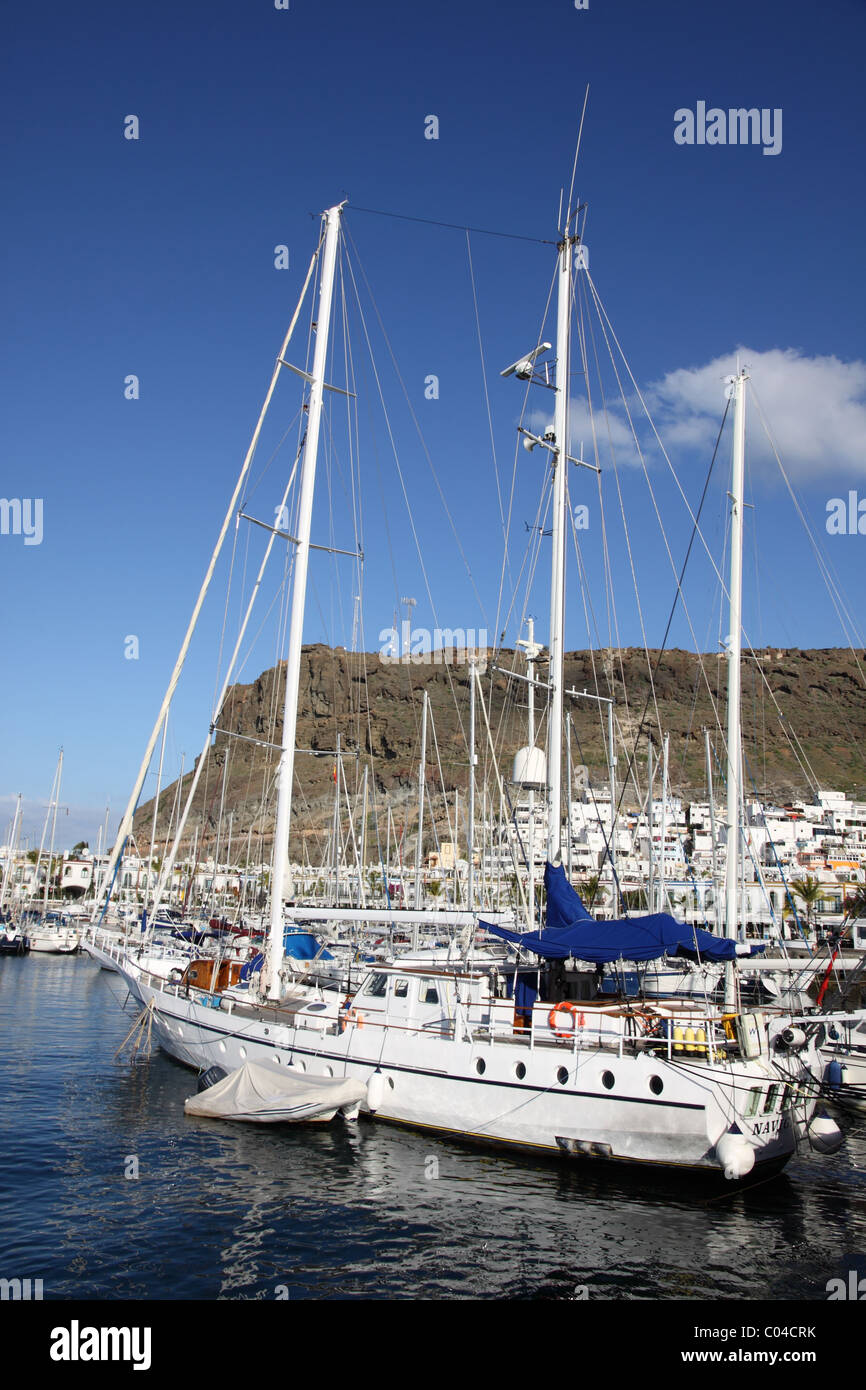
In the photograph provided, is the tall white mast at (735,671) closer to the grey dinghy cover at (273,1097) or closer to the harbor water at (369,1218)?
the harbor water at (369,1218)

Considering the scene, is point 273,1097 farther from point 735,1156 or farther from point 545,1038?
point 735,1156

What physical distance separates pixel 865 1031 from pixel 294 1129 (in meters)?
18.6

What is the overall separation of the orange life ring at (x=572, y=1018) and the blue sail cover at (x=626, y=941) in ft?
3.47

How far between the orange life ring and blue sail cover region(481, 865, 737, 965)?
1057 millimetres

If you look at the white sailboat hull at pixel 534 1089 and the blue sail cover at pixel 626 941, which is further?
the blue sail cover at pixel 626 941

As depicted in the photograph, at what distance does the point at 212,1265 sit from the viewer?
12641 millimetres

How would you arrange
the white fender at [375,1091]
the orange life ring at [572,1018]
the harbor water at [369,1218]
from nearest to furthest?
the harbor water at [369,1218], the orange life ring at [572,1018], the white fender at [375,1091]

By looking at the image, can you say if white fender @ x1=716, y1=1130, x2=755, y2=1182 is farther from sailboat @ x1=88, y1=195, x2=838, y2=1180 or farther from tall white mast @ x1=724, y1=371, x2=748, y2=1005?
tall white mast @ x1=724, y1=371, x2=748, y2=1005

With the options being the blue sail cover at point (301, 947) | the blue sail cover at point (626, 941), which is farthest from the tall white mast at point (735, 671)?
the blue sail cover at point (301, 947)

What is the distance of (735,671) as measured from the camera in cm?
2419

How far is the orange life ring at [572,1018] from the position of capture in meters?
18.2

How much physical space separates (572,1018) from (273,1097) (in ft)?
22.6
